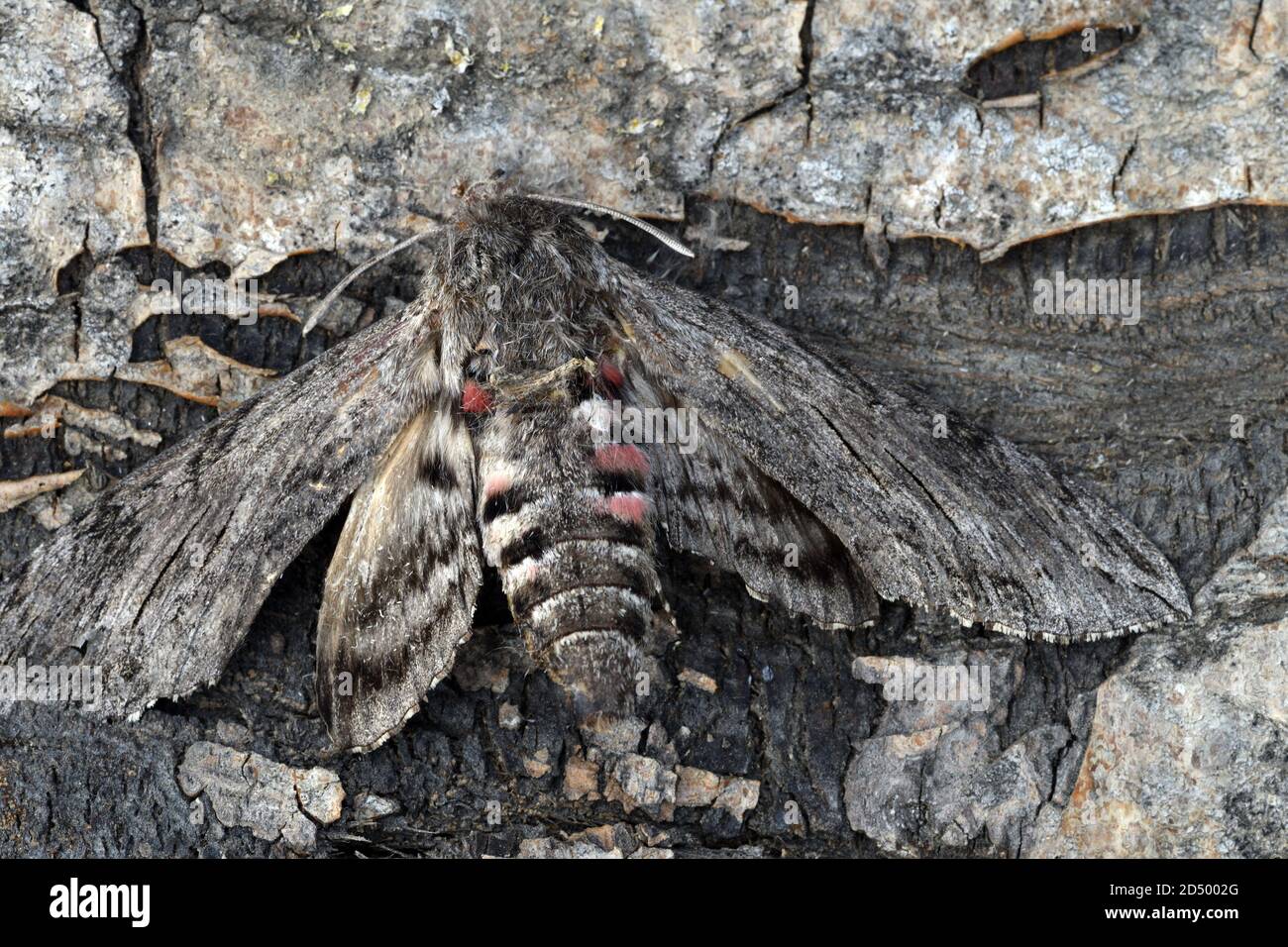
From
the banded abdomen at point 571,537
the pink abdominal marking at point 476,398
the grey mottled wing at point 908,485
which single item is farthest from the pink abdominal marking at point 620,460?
the pink abdominal marking at point 476,398

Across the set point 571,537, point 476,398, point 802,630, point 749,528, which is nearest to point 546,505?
point 571,537

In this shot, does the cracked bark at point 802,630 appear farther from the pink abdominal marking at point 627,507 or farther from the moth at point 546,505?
the pink abdominal marking at point 627,507

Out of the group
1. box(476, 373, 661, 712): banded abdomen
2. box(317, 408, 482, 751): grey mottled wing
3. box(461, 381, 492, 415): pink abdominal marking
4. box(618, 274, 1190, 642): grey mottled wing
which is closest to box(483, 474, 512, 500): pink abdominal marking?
box(476, 373, 661, 712): banded abdomen

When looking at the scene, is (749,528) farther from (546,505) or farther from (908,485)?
(546,505)

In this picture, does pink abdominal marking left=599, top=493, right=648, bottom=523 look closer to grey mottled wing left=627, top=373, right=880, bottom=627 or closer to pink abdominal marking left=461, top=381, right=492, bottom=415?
grey mottled wing left=627, top=373, right=880, bottom=627

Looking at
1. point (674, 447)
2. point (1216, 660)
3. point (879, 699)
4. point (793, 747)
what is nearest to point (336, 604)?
point (674, 447)

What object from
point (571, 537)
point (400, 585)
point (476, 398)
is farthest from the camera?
point (476, 398)

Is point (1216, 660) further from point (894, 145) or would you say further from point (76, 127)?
point (76, 127)
